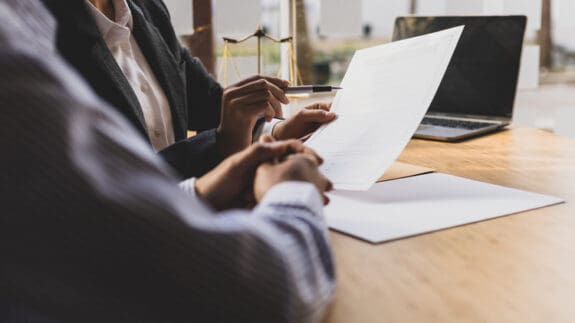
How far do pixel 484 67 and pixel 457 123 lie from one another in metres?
0.16

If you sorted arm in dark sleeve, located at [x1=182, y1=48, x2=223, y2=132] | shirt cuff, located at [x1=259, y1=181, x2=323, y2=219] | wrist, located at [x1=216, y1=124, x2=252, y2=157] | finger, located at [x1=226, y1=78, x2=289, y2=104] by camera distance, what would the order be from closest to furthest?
shirt cuff, located at [x1=259, y1=181, x2=323, y2=219] < finger, located at [x1=226, y1=78, x2=289, y2=104] < wrist, located at [x1=216, y1=124, x2=252, y2=157] < arm in dark sleeve, located at [x1=182, y1=48, x2=223, y2=132]

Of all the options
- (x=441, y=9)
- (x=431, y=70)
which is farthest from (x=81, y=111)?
(x=441, y=9)

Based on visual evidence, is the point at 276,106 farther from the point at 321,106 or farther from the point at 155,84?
the point at 155,84

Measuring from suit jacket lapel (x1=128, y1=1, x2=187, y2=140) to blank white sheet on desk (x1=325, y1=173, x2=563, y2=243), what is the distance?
0.60 meters

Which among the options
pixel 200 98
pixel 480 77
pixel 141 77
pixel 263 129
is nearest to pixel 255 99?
pixel 263 129

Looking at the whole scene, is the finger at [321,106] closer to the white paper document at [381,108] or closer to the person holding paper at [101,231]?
the white paper document at [381,108]

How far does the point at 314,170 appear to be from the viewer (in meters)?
0.64

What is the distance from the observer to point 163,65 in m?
1.41

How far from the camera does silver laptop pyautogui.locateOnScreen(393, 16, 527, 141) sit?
5.05 ft

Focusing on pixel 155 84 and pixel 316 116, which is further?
pixel 155 84

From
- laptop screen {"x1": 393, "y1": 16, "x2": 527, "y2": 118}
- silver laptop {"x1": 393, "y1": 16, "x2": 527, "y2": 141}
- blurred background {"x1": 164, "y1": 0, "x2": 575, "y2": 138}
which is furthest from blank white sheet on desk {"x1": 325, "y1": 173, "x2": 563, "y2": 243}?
blurred background {"x1": 164, "y1": 0, "x2": 575, "y2": 138}

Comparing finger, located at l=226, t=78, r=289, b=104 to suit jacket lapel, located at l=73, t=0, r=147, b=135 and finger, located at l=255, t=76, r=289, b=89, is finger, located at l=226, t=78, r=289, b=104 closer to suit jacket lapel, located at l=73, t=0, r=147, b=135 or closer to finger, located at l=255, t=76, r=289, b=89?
finger, located at l=255, t=76, r=289, b=89

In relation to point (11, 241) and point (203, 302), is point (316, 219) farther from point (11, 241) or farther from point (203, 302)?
point (11, 241)

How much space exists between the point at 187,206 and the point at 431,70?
0.56 metres
